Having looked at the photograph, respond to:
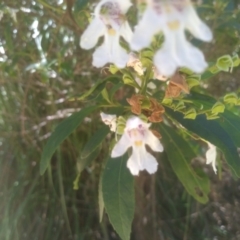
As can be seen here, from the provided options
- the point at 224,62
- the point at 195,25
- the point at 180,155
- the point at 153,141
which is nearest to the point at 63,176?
the point at 180,155

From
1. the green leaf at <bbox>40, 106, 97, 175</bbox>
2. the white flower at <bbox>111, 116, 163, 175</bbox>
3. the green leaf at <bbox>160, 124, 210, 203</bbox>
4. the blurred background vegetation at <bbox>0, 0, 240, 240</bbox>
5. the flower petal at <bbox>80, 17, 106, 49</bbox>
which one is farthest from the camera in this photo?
the blurred background vegetation at <bbox>0, 0, 240, 240</bbox>

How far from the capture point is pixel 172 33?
14.2 inches

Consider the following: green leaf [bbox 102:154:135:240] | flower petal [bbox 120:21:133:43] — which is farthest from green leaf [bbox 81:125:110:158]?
flower petal [bbox 120:21:133:43]

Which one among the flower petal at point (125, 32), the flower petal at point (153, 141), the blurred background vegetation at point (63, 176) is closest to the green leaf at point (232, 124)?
the flower petal at point (153, 141)

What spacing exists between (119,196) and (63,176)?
499 mm

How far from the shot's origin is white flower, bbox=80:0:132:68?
1.44ft

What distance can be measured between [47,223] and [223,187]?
18.6 inches

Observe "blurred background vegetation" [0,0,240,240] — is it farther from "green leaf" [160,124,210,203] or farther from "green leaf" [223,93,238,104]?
"green leaf" [223,93,238,104]

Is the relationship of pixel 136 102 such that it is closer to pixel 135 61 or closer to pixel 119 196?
pixel 135 61

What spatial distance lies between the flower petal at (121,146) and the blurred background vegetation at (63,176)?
477mm

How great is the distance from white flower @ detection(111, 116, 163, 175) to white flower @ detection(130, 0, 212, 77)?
0.20 meters

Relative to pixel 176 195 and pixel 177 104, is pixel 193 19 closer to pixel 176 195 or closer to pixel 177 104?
pixel 177 104

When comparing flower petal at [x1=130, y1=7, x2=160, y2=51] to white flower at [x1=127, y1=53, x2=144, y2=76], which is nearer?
flower petal at [x1=130, y1=7, x2=160, y2=51]

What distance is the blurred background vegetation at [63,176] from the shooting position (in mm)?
1062
